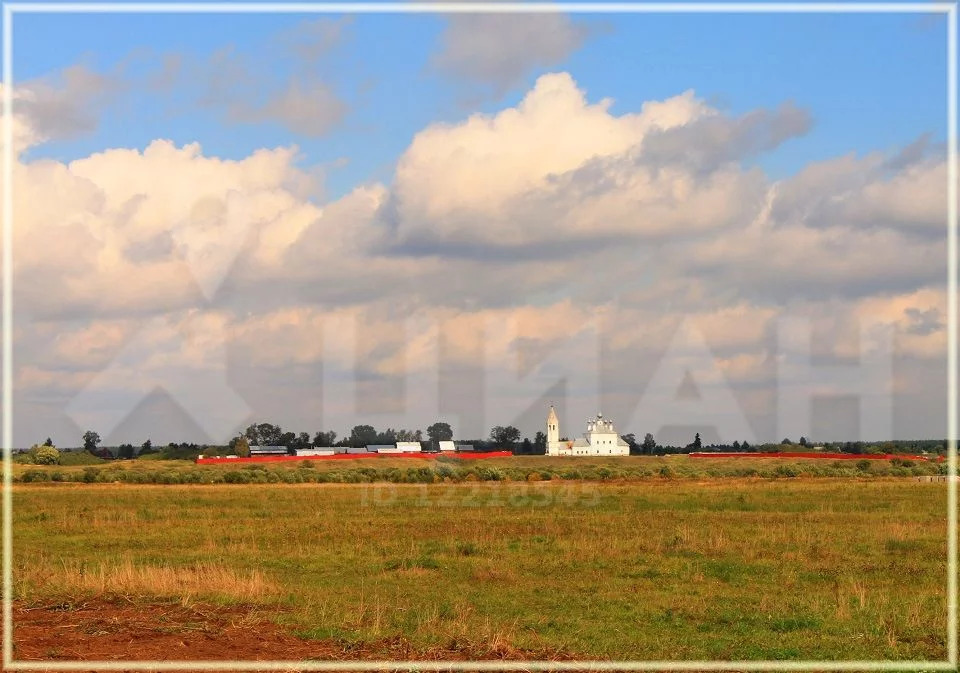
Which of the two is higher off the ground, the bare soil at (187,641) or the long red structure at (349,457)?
the bare soil at (187,641)

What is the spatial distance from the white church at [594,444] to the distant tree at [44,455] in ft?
133

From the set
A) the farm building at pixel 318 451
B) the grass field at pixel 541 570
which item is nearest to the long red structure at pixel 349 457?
the farm building at pixel 318 451

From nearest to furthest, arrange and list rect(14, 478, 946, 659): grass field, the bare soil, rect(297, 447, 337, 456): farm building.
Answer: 1. the bare soil
2. rect(14, 478, 946, 659): grass field
3. rect(297, 447, 337, 456): farm building

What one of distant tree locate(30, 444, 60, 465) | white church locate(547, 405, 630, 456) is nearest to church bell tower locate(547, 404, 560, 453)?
white church locate(547, 405, 630, 456)

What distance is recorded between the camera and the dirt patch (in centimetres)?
1216

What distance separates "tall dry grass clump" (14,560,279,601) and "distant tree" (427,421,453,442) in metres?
16.8

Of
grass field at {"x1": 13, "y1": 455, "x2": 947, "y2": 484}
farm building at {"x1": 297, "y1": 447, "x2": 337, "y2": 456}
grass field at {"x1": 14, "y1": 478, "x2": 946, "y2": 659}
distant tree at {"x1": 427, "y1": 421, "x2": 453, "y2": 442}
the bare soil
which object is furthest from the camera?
farm building at {"x1": 297, "y1": 447, "x2": 337, "y2": 456}

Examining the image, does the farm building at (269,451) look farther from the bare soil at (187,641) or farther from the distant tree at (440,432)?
the bare soil at (187,641)

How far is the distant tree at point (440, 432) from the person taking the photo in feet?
117

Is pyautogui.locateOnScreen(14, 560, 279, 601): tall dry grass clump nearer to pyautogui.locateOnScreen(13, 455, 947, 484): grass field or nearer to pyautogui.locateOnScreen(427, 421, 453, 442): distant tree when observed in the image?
pyautogui.locateOnScreen(427, 421, 453, 442): distant tree

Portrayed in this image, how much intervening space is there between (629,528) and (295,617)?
14.1 m

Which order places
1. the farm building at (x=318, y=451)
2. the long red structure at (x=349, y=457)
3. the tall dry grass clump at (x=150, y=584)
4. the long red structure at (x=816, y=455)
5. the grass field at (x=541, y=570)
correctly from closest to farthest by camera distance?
1. the grass field at (x=541, y=570)
2. the tall dry grass clump at (x=150, y=584)
3. the long red structure at (x=349, y=457)
4. the farm building at (x=318, y=451)
5. the long red structure at (x=816, y=455)

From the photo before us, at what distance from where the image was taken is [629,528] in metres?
27.1

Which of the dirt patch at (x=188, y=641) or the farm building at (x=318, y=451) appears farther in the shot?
the farm building at (x=318, y=451)
